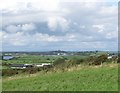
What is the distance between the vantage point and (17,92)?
1716 cm

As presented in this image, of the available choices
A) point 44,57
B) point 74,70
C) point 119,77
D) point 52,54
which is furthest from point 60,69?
point 44,57

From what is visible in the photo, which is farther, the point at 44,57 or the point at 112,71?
the point at 44,57

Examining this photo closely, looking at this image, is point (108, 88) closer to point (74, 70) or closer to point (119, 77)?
point (119, 77)

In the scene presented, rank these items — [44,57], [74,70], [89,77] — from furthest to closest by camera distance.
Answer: [44,57] → [74,70] → [89,77]

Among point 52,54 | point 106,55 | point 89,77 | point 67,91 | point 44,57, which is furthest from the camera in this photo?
point 44,57

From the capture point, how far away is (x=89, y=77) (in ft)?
71.5

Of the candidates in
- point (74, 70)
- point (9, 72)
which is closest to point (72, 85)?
point (74, 70)

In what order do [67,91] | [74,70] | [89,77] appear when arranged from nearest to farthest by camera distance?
[67,91]
[89,77]
[74,70]

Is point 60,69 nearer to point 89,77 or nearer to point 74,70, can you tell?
point 74,70

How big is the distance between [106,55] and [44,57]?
47.2 metres

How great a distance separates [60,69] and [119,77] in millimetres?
9860

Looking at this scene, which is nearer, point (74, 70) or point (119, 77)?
point (119, 77)

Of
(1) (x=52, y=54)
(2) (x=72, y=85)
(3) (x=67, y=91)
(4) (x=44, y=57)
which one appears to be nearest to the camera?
(3) (x=67, y=91)

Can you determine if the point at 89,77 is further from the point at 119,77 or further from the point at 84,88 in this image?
the point at 84,88
